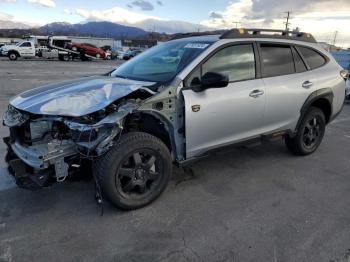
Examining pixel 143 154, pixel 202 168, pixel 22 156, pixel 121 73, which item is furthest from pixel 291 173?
pixel 22 156

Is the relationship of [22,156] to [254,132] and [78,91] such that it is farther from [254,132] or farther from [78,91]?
[254,132]

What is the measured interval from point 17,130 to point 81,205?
3.42 feet

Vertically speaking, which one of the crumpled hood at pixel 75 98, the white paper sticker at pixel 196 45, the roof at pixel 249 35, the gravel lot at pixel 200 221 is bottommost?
the gravel lot at pixel 200 221

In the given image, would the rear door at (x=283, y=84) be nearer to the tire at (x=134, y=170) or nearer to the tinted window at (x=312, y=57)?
the tinted window at (x=312, y=57)

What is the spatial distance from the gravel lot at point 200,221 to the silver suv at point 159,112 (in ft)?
1.28

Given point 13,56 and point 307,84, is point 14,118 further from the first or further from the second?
point 13,56

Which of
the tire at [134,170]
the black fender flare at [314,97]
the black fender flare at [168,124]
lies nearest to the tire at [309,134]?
the black fender flare at [314,97]

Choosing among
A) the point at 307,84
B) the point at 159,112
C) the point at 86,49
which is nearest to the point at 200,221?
the point at 159,112

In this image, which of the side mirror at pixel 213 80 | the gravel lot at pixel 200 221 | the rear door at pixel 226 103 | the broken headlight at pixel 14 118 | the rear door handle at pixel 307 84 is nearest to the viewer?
the gravel lot at pixel 200 221

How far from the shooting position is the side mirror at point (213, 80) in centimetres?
368

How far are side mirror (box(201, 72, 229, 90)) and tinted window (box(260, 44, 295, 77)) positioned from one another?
3.29 ft

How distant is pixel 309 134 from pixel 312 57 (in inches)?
46.3

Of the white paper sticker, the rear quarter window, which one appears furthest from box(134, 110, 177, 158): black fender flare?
the rear quarter window

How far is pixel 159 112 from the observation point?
11.8 ft
